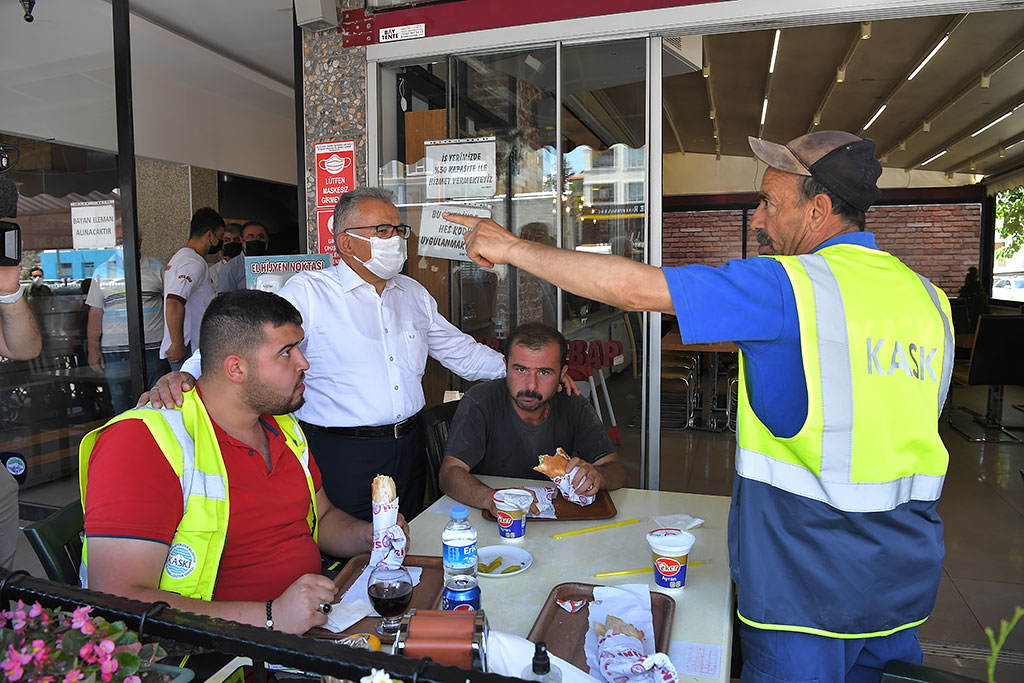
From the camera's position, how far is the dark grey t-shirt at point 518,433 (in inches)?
113

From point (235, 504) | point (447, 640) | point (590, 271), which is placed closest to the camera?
point (447, 640)

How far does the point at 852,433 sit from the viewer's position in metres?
1.45

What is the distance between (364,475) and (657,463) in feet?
5.53

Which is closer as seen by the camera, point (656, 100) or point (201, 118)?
point (656, 100)

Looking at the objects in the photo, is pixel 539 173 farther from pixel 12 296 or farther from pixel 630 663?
pixel 630 663

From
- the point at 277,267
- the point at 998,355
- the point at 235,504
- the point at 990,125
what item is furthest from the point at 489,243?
the point at 990,125

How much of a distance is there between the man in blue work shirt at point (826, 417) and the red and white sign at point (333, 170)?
9.20 feet

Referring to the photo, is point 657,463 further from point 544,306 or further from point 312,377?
point 312,377

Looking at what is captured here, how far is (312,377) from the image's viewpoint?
2910 mm

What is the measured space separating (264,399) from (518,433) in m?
1.21

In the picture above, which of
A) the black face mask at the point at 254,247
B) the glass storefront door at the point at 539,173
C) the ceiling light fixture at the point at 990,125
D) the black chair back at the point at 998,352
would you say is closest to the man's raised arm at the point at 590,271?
the glass storefront door at the point at 539,173

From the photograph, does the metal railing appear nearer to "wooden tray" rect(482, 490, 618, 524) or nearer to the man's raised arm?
the man's raised arm

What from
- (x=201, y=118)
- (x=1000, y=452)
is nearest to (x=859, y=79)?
(x=1000, y=452)

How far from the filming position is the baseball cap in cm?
162
